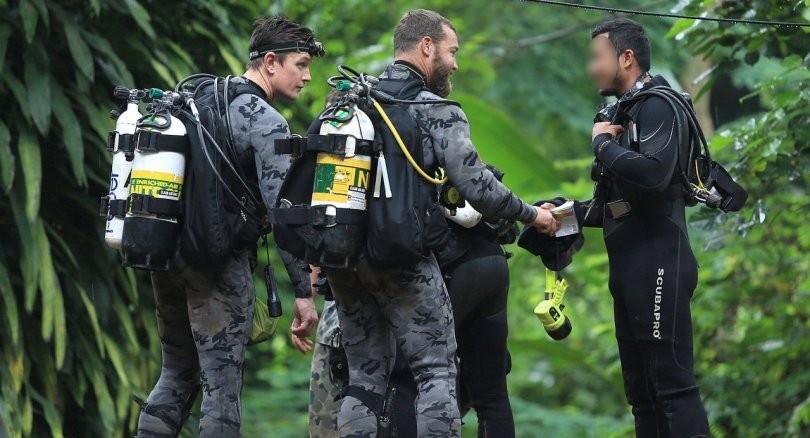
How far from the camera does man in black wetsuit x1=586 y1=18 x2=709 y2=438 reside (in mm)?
5168

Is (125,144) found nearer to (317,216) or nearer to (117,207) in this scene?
(117,207)

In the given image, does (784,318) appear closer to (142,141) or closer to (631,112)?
(631,112)

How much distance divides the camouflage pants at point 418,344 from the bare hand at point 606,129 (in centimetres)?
98

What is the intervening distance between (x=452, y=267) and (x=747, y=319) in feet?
16.8

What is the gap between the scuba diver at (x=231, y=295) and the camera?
514 centimetres

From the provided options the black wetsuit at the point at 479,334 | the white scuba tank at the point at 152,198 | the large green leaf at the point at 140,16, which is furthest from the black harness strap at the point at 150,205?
the large green leaf at the point at 140,16

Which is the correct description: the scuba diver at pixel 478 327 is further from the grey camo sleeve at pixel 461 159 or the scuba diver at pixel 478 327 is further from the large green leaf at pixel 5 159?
the large green leaf at pixel 5 159

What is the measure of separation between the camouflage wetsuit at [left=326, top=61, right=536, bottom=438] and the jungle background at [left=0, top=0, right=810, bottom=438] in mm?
2242

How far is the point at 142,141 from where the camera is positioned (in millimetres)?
4949

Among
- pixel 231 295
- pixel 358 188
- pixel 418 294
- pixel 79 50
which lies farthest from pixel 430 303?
pixel 79 50

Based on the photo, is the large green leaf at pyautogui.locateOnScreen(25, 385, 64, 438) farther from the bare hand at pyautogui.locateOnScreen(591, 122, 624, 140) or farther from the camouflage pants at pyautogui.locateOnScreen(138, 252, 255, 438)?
the bare hand at pyautogui.locateOnScreen(591, 122, 624, 140)

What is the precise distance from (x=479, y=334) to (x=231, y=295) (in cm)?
112

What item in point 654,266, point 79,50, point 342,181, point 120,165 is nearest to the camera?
point 342,181

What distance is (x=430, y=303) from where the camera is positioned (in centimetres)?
485
